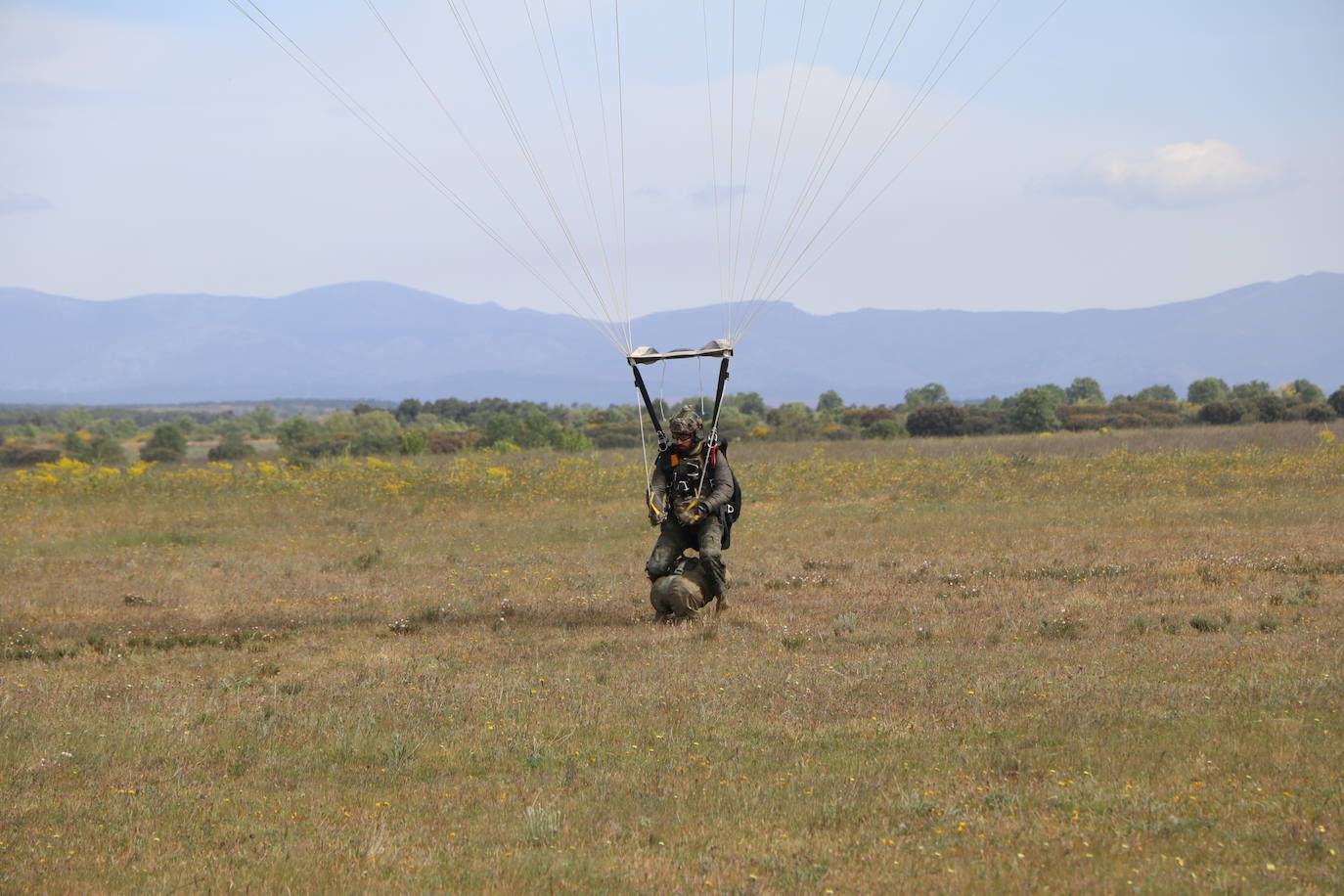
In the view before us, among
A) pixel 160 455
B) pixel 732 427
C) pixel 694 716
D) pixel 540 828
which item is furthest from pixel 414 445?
pixel 540 828

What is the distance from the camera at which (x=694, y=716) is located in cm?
925

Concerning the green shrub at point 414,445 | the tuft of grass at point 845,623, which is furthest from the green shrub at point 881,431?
the tuft of grass at point 845,623

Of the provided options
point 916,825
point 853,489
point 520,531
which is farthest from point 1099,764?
point 853,489

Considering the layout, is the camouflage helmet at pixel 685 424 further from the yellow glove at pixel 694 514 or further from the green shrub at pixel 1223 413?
the green shrub at pixel 1223 413

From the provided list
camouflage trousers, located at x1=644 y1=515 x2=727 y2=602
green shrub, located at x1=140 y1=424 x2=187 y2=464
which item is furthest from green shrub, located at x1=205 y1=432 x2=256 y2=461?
camouflage trousers, located at x1=644 y1=515 x2=727 y2=602

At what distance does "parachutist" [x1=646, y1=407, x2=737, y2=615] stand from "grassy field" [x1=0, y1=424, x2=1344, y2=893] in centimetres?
66

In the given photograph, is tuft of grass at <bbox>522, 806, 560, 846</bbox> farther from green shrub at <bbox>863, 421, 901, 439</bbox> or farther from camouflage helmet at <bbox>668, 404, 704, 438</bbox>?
green shrub at <bbox>863, 421, 901, 439</bbox>

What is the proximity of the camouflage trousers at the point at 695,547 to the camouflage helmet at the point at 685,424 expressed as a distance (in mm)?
1106

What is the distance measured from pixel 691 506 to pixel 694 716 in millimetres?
5149

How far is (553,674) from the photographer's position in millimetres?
11141

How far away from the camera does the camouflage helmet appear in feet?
46.9

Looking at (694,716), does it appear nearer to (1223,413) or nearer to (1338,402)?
(1223,413)

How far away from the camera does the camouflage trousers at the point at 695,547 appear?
46.6 feet

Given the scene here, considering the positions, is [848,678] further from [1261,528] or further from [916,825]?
[1261,528]
